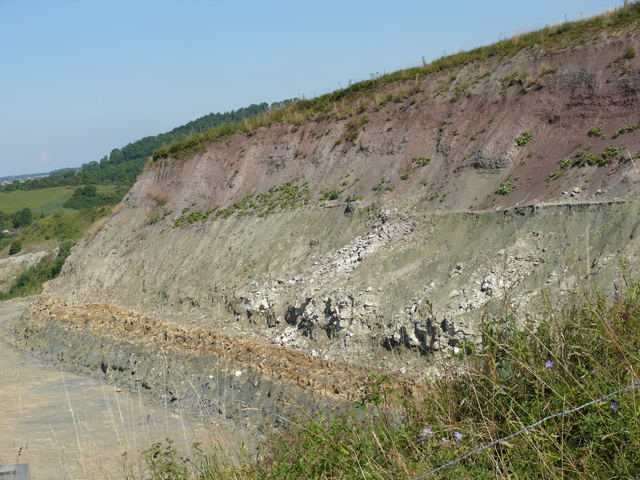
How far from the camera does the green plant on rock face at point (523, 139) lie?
14.5 metres

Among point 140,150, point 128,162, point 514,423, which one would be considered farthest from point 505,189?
point 140,150

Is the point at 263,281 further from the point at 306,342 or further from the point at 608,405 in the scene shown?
the point at 608,405

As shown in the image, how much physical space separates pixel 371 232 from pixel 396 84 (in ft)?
23.9

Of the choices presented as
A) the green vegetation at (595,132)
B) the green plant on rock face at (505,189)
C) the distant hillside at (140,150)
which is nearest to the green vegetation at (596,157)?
the green vegetation at (595,132)

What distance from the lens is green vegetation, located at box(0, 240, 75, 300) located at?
31203mm

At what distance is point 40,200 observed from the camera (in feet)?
288

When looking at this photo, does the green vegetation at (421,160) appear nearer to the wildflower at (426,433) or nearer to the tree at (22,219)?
the wildflower at (426,433)

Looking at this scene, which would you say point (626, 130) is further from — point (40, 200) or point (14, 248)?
point (40, 200)

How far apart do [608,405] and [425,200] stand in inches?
467

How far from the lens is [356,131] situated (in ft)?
62.7

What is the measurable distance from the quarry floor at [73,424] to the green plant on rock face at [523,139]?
10.3 m

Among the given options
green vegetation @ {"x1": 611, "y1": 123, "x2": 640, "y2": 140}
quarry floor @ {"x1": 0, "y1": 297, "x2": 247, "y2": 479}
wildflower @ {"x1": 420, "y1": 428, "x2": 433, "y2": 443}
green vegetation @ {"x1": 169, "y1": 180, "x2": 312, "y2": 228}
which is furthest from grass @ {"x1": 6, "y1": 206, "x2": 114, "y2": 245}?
wildflower @ {"x1": 420, "y1": 428, "x2": 433, "y2": 443}

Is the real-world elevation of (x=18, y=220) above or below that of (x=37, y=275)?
above

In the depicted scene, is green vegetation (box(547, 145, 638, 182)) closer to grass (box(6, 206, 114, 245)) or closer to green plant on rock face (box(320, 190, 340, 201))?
green plant on rock face (box(320, 190, 340, 201))
